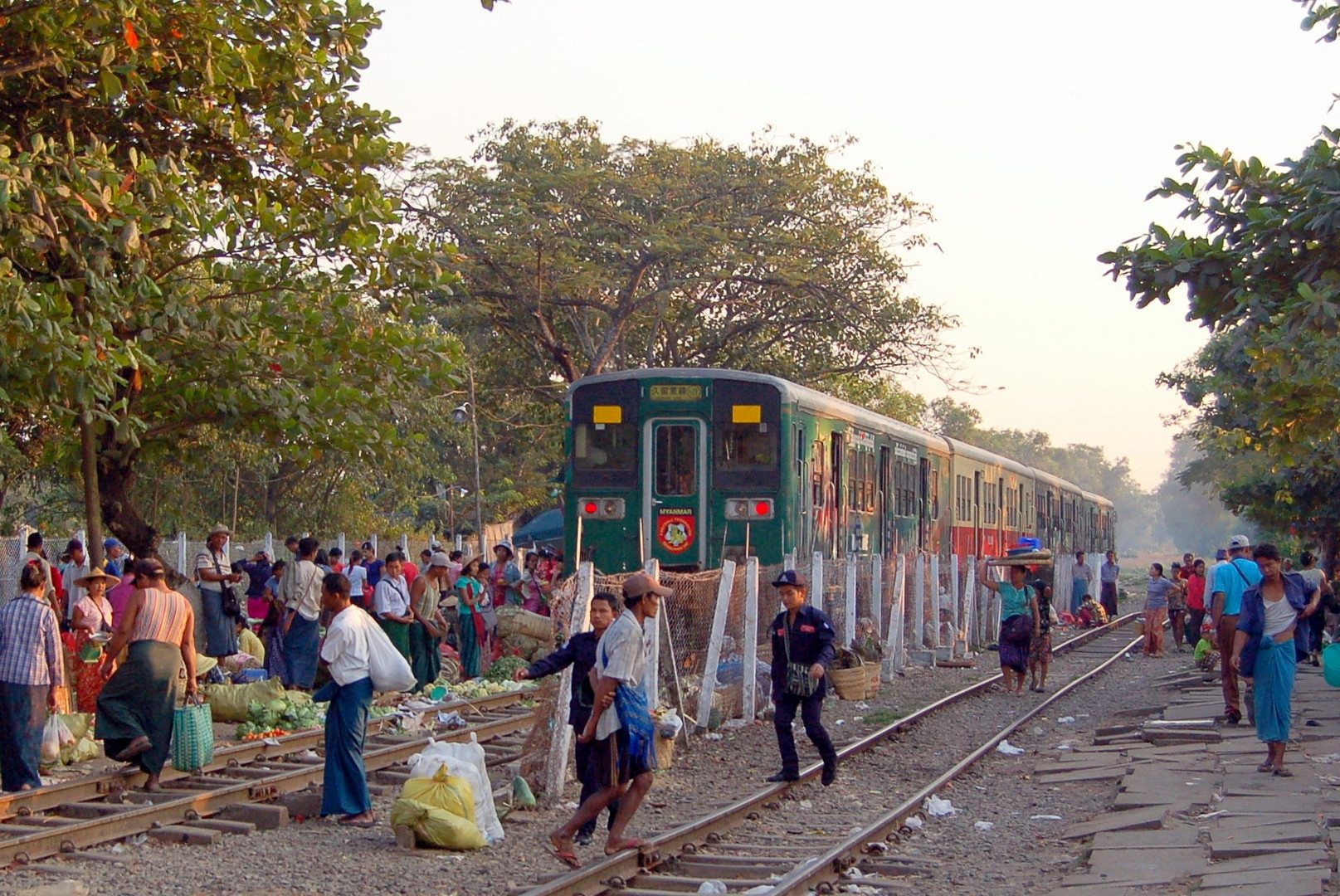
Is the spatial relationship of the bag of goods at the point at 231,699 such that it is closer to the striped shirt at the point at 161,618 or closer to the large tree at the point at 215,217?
the large tree at the point at 215,217

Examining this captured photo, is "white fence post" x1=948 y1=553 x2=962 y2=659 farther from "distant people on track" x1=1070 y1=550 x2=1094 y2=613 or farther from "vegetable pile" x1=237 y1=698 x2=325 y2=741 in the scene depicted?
"vegetable pile" x1=237 y1=698 x2=325 y2=741

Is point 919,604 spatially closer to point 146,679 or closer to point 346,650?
point 146,679

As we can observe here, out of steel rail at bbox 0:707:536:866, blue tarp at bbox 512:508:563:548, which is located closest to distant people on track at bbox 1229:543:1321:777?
steel rail at bbox 0:707:536:866

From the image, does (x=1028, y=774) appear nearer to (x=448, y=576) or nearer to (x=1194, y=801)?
(x=1194, y=801)

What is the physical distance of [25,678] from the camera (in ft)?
30.5

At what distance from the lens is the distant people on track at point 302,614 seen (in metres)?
14.2

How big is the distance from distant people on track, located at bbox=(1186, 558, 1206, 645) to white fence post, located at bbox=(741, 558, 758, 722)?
10512mm

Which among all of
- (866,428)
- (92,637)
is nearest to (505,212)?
(866,428)

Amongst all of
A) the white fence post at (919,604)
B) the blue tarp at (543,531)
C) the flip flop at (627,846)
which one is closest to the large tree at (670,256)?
the blue tarp at (543,531)

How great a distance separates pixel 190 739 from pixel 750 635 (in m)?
5.64

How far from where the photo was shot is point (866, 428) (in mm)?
20688

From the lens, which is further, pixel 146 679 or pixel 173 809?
pixel 146 679

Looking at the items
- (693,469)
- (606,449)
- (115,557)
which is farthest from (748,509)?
(115,557)

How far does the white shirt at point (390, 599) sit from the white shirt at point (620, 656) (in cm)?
653
